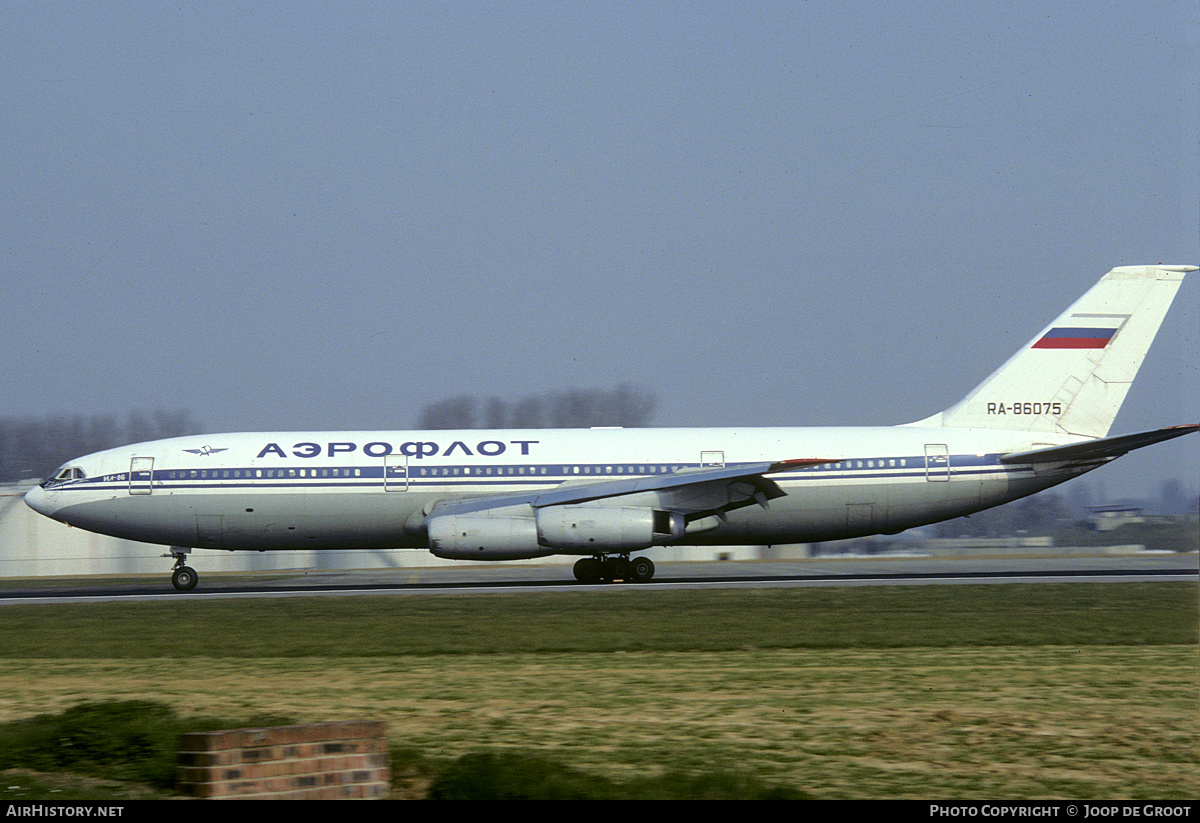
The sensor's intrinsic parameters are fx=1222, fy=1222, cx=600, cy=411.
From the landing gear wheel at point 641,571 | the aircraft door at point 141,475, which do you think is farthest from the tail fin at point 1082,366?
the aircraft door at point 141,475

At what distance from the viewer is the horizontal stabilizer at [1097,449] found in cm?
2805

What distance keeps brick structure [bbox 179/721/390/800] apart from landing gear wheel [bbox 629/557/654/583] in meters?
21.7

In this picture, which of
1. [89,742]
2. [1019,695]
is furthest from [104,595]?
[1019,695]

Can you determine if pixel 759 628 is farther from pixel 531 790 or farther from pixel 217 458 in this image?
pixel 217 458

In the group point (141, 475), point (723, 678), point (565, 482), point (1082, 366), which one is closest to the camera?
point (723, 678)

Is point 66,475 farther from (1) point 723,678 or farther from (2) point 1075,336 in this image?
(2) point 1075,336

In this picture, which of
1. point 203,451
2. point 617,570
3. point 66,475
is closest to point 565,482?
point 617,570

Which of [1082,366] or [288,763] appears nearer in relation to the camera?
[288,763]

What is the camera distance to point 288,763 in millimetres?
7086

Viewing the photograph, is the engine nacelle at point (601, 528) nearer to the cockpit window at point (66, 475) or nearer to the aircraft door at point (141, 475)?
the aircraft door at point (141, 475)

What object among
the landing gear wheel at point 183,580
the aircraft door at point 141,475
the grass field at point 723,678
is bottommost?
the grass field at point 723,678

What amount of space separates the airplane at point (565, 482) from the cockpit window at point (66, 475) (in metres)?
0.03

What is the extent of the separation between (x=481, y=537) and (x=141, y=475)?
→ 28.3 feet
